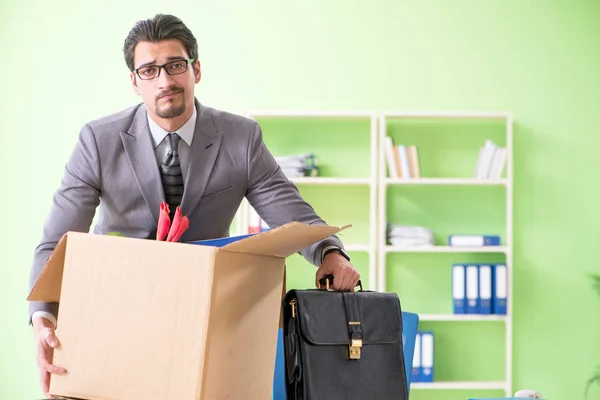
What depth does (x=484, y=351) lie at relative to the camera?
4.80m

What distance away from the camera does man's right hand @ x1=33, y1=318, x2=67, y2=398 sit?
4.39 ft

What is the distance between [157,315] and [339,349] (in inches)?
15.3

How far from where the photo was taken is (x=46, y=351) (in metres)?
1.40

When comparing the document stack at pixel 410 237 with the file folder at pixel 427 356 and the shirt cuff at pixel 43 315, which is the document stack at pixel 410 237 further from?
the shirt cuff at pixel 43 315

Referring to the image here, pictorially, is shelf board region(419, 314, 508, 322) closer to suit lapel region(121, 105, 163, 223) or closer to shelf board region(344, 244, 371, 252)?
shelf board region(344, 244, 371, 252)

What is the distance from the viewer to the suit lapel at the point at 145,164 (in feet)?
5.88

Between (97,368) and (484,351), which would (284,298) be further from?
(484,351)

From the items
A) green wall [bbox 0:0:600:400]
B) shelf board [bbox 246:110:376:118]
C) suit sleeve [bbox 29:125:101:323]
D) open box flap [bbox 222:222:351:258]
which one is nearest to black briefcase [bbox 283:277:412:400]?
open box flap [bbox 222:222:351:258]

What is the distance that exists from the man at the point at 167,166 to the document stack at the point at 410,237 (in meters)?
2.72

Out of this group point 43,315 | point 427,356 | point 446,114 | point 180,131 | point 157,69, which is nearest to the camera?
point 43,315

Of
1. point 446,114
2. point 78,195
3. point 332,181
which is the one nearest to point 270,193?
point 78,195

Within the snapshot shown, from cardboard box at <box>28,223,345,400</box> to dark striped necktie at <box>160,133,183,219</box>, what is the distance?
1.56ft

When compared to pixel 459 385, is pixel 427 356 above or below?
above

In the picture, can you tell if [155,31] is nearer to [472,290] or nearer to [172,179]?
[172,179]
